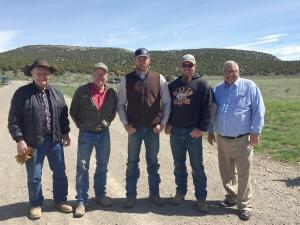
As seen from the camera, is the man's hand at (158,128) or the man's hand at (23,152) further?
the man's hand at (158,128)

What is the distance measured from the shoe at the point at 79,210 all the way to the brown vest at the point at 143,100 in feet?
4.53

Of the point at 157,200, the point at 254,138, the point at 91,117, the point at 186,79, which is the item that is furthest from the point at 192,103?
the point at 157,200

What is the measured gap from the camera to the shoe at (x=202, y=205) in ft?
21.7

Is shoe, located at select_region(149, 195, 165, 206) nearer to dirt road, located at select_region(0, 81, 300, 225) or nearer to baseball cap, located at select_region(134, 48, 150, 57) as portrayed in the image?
dirt road, located at select_region(0, 81, 300, 225)

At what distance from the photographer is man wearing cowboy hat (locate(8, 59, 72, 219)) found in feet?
20.5

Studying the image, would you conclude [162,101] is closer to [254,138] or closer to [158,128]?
[158,128]

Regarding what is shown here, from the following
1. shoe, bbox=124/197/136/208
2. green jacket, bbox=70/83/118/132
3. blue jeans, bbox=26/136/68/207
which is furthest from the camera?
shoe, bbox=124/197/136/208

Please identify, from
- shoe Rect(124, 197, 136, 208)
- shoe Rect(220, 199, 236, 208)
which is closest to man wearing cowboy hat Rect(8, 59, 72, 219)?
shoe Rect(124, 197, 136, 208)

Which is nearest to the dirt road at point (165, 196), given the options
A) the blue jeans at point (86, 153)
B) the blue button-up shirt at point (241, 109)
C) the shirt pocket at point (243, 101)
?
the blue jeans at point (86, 153)

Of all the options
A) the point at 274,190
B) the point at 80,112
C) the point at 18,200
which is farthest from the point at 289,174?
the point at 18,200

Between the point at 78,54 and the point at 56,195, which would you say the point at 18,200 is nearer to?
the point at 56,195

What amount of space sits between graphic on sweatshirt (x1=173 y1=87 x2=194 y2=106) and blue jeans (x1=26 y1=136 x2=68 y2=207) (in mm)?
1837

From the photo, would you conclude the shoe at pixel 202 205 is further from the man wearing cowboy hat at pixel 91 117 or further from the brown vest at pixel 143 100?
the man wearing cowboy hat at pixel 91 117

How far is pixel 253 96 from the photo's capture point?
636 cm
